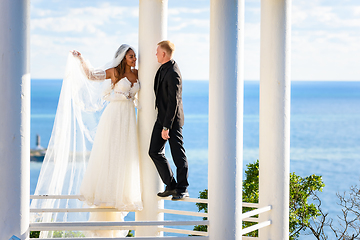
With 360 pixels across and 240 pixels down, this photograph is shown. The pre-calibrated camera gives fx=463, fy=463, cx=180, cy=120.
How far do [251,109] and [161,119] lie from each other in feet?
172

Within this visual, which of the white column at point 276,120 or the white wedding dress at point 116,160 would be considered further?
the white wedding dress at point 116,160

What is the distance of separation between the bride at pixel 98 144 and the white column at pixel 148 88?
4.0 inches

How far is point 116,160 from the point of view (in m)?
5.73

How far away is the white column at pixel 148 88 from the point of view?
5719 millimetres

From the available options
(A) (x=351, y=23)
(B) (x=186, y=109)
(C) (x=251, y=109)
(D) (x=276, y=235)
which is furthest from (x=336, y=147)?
(D) (x=276, y=235)

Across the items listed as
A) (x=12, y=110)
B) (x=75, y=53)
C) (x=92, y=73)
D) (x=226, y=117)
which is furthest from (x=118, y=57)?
(x=12, y=110)

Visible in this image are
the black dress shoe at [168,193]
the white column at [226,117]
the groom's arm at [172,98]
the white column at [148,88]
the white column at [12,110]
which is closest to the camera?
the white column at [12,110]

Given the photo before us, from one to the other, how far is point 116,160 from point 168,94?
1.07 m

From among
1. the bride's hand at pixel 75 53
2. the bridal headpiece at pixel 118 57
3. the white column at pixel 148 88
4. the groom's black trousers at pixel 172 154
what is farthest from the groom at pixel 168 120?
the bride's hand at pixel 75 53

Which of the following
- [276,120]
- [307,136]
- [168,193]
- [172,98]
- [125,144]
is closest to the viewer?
[172,98]

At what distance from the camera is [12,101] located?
3.94m

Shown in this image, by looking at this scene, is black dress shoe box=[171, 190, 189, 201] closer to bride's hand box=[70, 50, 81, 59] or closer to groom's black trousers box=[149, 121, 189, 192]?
groom's black trousers box=[149, 121, 189, 192]

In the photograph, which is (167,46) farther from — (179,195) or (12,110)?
(12,110)

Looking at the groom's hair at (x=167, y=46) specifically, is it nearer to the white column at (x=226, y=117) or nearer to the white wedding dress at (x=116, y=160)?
the white wedding dress at (x=116, y=160)
